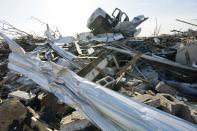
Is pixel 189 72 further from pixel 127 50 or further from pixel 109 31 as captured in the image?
pixel 109 31

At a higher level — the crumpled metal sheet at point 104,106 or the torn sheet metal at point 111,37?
the crumpled metal sheet at point 104,106

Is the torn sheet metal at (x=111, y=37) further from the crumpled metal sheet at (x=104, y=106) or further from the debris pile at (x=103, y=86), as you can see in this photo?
the crumpled metal sheet at (x=104, y=106)

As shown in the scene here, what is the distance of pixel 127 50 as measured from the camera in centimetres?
755

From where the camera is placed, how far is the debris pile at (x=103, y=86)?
2898 millimetres

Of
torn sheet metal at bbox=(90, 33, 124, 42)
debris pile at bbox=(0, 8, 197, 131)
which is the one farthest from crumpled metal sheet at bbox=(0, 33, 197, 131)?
torn sheet metal at bbox=(90, 33, 124, 42)

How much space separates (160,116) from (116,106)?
43 centimetres

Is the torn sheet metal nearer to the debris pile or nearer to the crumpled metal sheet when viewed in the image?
the debris pile

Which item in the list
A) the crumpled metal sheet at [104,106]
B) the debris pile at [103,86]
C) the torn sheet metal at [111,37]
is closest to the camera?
the crumpled metal sheet at [104,106]

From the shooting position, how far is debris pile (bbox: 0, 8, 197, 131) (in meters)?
2.90

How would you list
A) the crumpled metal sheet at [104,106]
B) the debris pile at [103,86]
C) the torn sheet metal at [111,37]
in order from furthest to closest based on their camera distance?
1. the torn sheet metal at [111,37]
2. the debris pile at [103,86]
3. the crumpled metal sheet at [104,106]

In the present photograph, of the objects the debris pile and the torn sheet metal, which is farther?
the torn sheet metal

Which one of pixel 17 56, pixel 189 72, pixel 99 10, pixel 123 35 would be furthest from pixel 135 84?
pixel 99 10

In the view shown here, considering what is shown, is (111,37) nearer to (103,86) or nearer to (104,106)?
(103,86)

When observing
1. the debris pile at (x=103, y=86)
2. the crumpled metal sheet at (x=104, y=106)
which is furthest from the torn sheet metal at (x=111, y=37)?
the crumpled metal sheet at (x=104, y=106)
